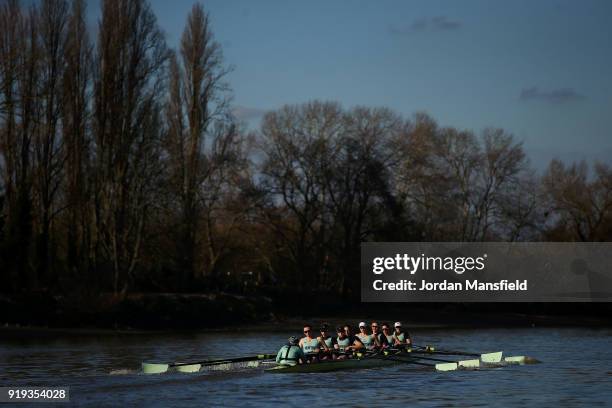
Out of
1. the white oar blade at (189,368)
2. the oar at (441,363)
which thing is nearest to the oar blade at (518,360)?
the oar at (441,363)

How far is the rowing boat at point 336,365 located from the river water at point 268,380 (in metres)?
0.25

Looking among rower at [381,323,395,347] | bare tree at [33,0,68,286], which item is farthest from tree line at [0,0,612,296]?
rower at [381,323,395,347]

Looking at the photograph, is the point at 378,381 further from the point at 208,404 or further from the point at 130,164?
the point at 130,164

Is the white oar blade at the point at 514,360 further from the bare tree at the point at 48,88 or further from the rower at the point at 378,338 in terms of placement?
the bare tree at the point at 48,88

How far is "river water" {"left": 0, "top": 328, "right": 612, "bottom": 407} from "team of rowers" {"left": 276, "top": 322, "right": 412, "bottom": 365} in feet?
2.12

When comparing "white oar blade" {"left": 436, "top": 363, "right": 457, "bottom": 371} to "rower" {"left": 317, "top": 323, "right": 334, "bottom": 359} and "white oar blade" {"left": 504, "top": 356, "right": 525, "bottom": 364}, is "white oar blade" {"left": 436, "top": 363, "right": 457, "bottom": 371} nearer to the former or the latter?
"white oar blade" {"left": 504, "top": 356, "right": 525, "bottom": 364}

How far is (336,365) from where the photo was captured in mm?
Result: 33344

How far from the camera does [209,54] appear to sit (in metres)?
63.6

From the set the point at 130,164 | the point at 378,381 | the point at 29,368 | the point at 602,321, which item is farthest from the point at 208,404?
the point at 602,321

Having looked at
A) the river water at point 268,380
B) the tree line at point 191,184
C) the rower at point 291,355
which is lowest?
the river water at point 268,380

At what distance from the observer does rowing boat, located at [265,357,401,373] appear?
32031 mm

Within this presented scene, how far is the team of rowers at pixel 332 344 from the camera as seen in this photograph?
105ft

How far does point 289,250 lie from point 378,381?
37.3 m

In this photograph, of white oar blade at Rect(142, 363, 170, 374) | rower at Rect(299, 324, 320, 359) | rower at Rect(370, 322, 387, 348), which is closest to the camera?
white oar blade at Rect(142, 363, 170, 374)
